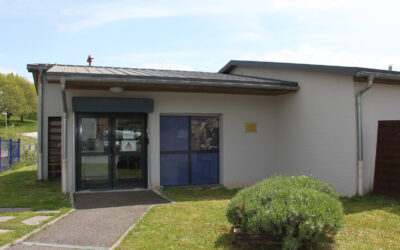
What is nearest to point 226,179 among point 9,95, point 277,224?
point 277,224

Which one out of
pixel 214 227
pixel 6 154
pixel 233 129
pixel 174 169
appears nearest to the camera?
pixel 214 227

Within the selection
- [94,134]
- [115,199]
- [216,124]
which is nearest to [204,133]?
[216,124]

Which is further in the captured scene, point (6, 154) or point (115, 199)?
point (6, 154)

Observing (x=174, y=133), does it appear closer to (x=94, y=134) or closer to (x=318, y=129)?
(x=94, y=134)

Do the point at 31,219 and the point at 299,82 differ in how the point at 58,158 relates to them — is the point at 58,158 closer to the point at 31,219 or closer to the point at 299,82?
the point at 31,219

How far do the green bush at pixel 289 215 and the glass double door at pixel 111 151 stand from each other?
4.49 meters

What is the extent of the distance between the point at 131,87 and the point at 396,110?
613 cm

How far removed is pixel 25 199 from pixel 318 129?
682 cm

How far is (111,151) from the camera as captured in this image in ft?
27.1

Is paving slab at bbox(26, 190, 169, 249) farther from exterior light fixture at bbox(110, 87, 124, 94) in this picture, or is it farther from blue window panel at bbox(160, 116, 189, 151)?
exterior light fixture at bbox(110, 87, 124, 94)

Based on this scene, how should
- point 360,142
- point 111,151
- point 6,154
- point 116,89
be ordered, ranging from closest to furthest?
point 360,142 → point 116,89 → point 111,151 → point 6,154

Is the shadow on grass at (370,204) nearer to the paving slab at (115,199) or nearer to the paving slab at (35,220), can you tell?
the paving slab at (115,199)

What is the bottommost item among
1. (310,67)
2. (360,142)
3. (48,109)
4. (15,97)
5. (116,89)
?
(360,142)

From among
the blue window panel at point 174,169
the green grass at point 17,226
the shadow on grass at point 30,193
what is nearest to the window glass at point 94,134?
the shadow on grass at point 30,193
